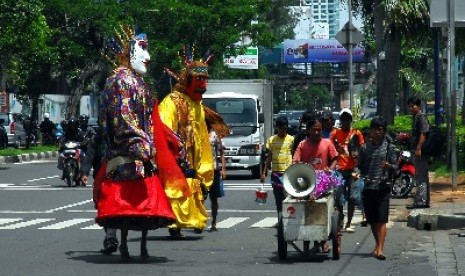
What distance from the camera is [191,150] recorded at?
693 inches

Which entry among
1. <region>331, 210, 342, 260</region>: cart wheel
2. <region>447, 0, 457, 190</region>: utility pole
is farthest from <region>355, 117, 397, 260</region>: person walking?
<region>447, 0, 457, 190</region>: utility pole

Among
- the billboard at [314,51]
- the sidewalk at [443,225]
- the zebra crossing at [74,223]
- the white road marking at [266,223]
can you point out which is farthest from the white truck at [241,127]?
the billboard at [314,51]

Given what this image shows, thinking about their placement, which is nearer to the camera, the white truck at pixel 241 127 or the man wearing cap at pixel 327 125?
the man wearing cap at pixel 327 125

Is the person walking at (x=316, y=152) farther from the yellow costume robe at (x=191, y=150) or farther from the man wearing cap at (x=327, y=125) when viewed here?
the man wearing cap at (x=327, y=125)

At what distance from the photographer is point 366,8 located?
4075 centimetres

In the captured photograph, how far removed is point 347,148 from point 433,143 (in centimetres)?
317

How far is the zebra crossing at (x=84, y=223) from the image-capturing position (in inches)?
796

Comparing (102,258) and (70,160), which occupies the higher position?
(70,160)

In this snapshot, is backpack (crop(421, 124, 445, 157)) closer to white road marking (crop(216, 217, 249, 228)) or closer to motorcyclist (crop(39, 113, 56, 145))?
white road marking (crop(216, 217, 249, 228))

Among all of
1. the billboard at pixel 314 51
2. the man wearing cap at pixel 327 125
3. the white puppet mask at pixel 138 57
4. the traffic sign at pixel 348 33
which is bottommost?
the man wearing cap at pixel 327 125

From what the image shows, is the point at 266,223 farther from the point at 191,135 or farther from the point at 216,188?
the point at 191,135

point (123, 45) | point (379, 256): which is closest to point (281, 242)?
point (379, 256)

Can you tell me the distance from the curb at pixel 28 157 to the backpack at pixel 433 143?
2798cm

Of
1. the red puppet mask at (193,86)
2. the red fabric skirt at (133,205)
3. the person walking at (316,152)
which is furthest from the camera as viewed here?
the red puppet mask at (193,86)
